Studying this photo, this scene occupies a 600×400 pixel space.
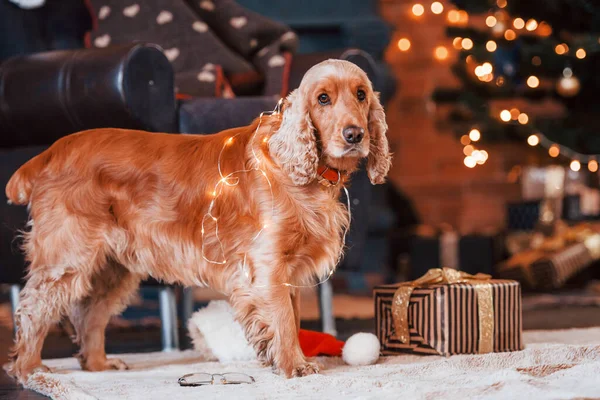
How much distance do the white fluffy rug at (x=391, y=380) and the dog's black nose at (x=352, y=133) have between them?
56cm

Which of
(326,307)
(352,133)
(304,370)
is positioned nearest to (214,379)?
(304,370)

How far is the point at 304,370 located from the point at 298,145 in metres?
0.55

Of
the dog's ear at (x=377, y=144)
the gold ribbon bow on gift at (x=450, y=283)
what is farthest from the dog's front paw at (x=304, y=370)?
the dog's ear at (x=377, y=144)

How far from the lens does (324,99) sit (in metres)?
1.99

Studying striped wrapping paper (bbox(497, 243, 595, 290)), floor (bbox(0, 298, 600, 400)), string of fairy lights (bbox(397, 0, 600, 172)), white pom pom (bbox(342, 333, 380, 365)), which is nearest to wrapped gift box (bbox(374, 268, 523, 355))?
white pom pom (bbox(342, 333, 380, 365))

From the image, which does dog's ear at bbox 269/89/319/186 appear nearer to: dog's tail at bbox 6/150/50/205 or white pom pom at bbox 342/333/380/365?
white pom pom at bbox 342/333/380/365

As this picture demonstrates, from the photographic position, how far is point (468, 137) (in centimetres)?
483

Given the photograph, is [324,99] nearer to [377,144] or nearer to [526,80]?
[377,144]

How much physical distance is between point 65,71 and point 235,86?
0.88 m

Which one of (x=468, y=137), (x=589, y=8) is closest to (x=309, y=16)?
(x=468, y=137)

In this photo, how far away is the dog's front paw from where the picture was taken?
1986mm

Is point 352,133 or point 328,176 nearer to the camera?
point 352,133

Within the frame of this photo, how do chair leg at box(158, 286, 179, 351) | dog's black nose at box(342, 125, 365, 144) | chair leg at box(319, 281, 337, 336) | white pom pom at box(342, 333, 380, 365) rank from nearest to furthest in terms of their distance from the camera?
dog's black nose at box(342, 125, 365, 144), white pom pom at box(342, 333, 380, 365), chair leg at box(158, 286, 179, 351), chair leg at box(319, 281, 337, 336)

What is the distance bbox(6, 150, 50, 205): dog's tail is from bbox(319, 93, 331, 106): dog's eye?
0.77 m
